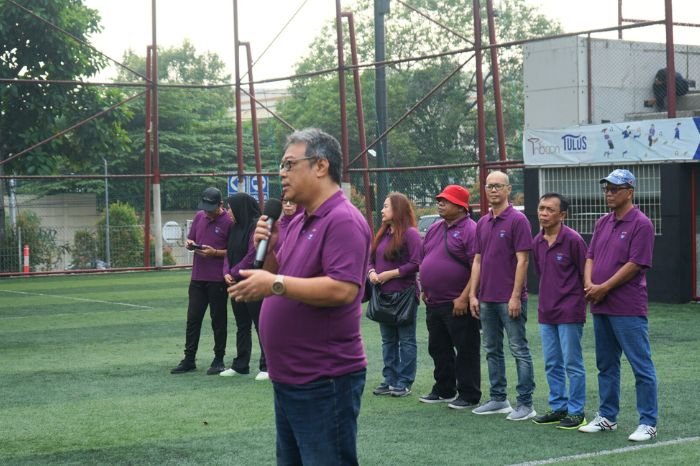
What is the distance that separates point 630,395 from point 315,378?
5796 millimetres

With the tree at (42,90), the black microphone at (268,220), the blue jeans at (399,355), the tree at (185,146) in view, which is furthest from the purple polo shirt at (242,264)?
the tree at (185,146)

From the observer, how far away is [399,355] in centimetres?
1054

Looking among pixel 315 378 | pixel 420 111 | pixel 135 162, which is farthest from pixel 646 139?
pixel 135 162

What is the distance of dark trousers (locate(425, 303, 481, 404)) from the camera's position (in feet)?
31.9

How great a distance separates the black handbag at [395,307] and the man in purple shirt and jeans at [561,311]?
178 centimetres

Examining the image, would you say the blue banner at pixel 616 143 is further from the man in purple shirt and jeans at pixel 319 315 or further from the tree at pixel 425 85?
the tree at pixel 425 85

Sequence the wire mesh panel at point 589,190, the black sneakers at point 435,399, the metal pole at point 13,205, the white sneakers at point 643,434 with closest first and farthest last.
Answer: the white sneakers at point 643,434 < the black sneakers at point 435,399 < the wire mesh panel at point 589,190 < the metal pole at point 13,205

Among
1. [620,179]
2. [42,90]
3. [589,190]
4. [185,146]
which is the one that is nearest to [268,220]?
[620,179]

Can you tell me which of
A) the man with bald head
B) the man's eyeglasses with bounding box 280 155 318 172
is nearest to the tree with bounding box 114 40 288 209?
the man with bald head

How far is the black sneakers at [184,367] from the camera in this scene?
12.1 metres

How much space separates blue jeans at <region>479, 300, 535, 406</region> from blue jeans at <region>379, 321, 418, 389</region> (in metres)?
1.07

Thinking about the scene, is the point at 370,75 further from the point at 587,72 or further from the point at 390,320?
the point at 390,320

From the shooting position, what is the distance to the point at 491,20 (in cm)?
2173

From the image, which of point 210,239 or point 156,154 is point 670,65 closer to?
point 210,239
